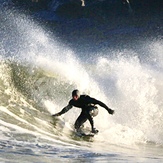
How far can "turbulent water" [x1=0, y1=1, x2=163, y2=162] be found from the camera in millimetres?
8242

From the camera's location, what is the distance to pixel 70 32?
63.8m

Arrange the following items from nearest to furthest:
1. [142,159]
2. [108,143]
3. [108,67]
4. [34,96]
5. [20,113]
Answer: [142,159] < [108,143] < [20,113] < [34,96] < [108,67]

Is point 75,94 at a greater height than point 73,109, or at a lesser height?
lesser

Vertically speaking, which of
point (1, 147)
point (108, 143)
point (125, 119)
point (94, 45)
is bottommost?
point (1, 147)

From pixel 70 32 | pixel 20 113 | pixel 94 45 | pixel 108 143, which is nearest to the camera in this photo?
pixel 108 143

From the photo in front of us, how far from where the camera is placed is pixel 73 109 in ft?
44.9

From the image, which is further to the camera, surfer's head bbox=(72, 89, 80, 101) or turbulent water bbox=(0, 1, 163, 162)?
surfer's head bbox=(72, 89, 80, 101)

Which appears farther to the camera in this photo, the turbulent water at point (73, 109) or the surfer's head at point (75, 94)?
the surfer's head at point (75, 94)

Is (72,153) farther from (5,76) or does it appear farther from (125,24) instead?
(125,24)

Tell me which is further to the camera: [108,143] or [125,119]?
[125,119]

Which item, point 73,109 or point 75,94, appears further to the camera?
point 73,109

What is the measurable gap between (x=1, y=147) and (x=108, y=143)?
3.59 m

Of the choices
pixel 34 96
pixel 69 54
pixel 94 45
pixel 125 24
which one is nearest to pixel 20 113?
pixel 34 96

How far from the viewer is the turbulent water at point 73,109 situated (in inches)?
324
